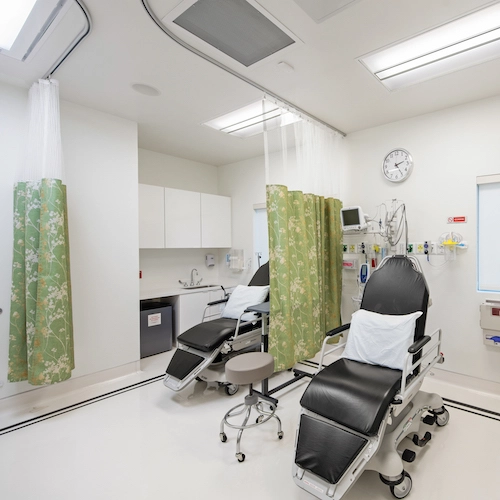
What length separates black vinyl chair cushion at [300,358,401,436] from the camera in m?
1.84

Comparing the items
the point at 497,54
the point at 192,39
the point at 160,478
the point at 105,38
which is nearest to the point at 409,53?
the point at 497,54

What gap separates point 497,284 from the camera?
3236 mm

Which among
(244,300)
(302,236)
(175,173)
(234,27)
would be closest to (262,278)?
(244,300)

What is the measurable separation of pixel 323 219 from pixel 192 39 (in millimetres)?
2283

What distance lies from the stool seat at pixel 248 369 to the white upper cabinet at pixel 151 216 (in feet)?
8.38

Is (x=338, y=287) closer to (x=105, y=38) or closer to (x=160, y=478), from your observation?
(x=160, y=478)

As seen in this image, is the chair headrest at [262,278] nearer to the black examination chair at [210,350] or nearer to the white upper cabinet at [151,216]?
the black examination chair at [210,350]

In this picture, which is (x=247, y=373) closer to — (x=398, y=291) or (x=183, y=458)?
(x=183, y=458)

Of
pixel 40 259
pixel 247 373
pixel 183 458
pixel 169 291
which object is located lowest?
pixel 183 458

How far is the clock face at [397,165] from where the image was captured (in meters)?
3.68

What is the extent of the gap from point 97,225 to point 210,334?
1676 millimetres

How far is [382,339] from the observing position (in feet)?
8.04

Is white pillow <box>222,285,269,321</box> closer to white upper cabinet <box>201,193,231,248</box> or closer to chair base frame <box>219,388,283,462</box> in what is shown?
chair base frame <box>219,388,283,462</box>

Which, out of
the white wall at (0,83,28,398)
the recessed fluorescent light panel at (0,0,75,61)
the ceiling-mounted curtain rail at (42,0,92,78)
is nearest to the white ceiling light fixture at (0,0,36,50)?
the recessed fluorescent light panel at (0,0,75,61)
